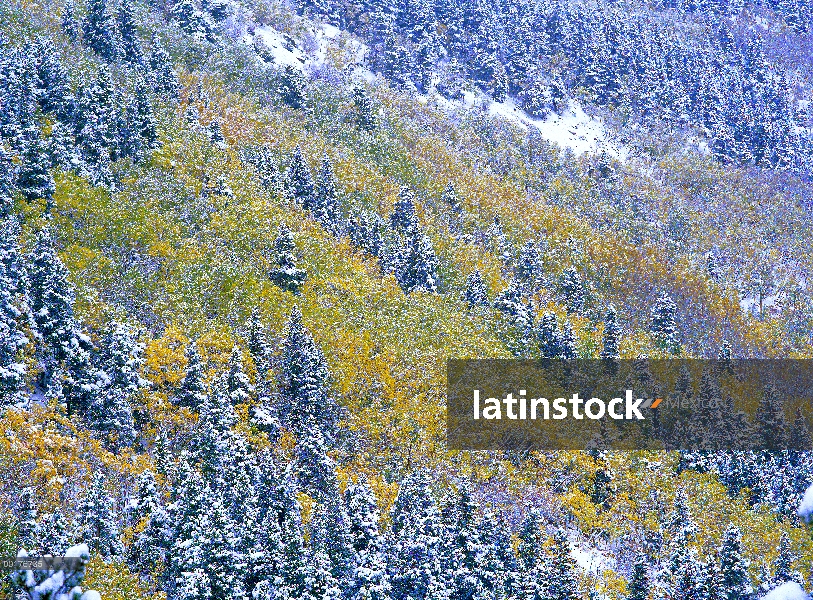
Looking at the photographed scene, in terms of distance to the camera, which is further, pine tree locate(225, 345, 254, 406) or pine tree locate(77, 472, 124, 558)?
pine tree locate(225, 345, 254, 406)

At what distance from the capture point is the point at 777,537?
100000 millimetres

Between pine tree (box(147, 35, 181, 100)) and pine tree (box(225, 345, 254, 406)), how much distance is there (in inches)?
2853

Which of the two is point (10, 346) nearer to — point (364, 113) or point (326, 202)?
point (326, 202)

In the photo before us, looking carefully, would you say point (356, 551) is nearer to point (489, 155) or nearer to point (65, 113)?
point (65, 113)

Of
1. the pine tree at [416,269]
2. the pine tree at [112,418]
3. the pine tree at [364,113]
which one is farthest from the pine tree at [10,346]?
the pine tree at [364,113]

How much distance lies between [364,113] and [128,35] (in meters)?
43.5

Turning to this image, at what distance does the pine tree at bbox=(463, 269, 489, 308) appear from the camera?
135 m

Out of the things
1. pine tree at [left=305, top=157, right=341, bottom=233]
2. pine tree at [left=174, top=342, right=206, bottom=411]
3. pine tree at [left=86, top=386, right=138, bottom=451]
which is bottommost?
pine tree at [left=86, top=386, right=138, bottom=451]

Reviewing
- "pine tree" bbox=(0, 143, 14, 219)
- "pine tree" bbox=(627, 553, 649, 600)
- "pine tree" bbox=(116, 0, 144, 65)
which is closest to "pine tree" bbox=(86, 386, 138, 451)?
"pine tree" bbox=(0, 143, 14, 219)

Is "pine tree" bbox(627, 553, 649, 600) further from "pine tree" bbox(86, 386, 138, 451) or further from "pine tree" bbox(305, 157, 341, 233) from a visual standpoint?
"pine tree" bbox(305, 157, 341, 233)

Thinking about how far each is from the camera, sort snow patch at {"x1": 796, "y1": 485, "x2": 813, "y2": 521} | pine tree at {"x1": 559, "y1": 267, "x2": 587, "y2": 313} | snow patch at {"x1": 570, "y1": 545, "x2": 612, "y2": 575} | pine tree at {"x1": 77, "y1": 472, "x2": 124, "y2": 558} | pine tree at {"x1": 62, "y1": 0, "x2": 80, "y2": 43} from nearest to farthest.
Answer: snow patch at {"x1": 796, "y1": 485, "x2": 813, "y2": 521}
pine tree at {"x1": 77, "y1": 472, "x2": 124, "y2": 558}
snow patch at {"x1": 570, "y1": 545, "x2": 612, "y2": 575}
pine tree at {"x1": 559, "y1": 267, "x2": 587, "y2": 313}
pine tree at {"x1": 62, "y1": 0, "x2": 80, "y2": 43}

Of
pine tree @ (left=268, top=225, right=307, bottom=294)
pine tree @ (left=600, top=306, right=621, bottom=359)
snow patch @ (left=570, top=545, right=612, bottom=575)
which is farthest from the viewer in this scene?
pine tree @ (left=600, top=306, right=621, bottom=359)

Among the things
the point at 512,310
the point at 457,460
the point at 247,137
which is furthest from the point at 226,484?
the point at 247,137

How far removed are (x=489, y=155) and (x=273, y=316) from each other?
98495 millimetres
